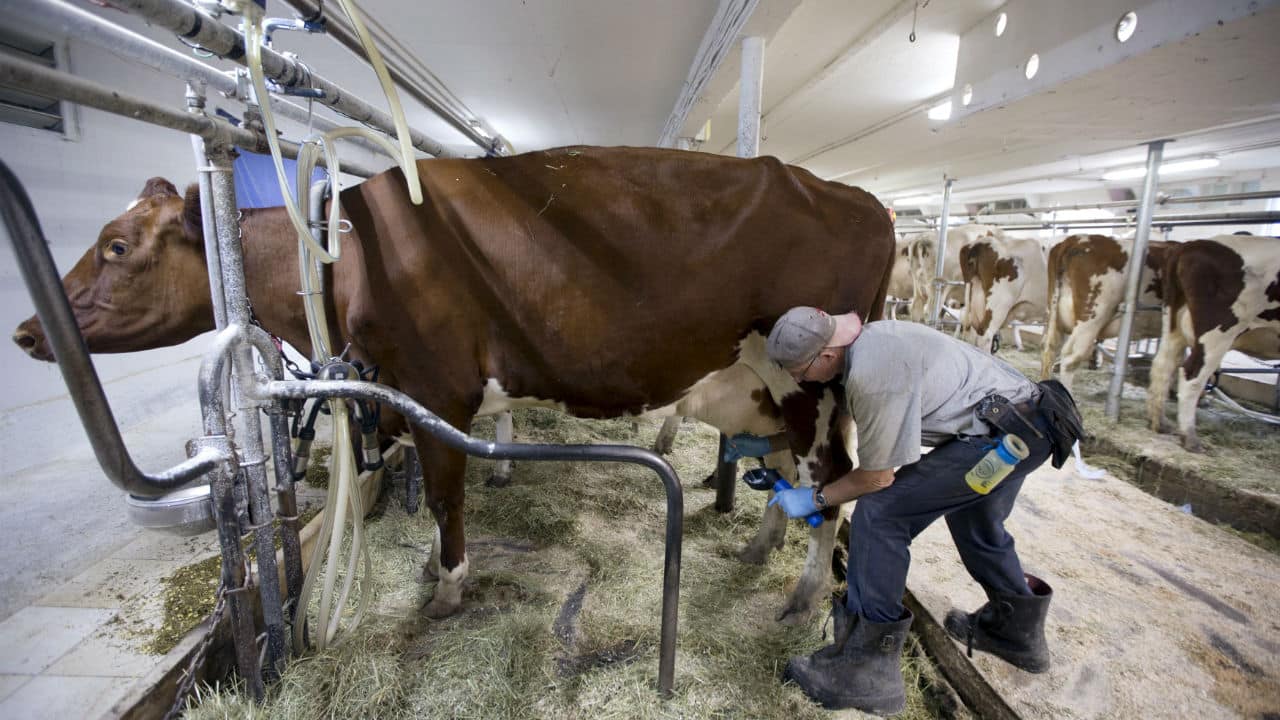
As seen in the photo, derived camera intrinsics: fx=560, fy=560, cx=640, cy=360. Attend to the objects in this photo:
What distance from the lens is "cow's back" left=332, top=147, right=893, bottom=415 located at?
95.8 inches

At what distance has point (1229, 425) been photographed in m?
6.39

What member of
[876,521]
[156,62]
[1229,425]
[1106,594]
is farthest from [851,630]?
[1229,425]

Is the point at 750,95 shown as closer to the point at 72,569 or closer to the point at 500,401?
the point at 500,401

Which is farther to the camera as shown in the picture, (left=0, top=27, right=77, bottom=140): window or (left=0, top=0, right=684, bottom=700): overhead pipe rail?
(left=0, top=27, right=77, bottom=140): window

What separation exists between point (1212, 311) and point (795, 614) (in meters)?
6.24

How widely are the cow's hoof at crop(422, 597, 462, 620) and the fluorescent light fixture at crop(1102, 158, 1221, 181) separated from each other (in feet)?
42.4

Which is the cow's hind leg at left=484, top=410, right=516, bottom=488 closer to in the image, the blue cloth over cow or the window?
the blue cloth over cow

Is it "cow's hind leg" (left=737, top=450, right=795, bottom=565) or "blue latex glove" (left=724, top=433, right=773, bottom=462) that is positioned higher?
"blue latex glove" (left=724, top=433, right=773, bottom=462)

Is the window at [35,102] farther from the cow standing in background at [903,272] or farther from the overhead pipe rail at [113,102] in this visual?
the cow standing in background at [903,272]

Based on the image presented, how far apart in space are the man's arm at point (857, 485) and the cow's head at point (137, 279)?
114 inches

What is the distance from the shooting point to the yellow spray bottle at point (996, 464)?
7.06 feet

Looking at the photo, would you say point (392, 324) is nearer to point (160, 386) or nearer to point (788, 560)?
point (788, 560)

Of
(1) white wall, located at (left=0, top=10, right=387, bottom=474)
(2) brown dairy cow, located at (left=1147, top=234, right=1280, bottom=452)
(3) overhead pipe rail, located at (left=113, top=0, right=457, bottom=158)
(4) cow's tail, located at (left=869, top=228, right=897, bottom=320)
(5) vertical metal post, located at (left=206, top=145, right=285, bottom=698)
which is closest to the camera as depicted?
(3) overhead pipe rail, located at (left=113, top=0, right=457, bottom=158)

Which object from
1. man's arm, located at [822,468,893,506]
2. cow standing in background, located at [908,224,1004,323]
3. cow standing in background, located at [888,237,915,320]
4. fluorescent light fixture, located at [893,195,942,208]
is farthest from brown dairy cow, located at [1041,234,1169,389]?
fluorescent light fixture, located at [893,195,942,208]
